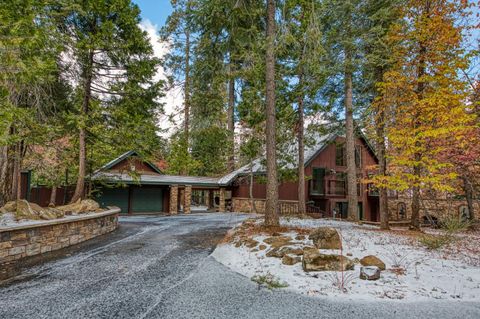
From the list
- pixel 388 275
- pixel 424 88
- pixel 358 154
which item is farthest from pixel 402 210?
pixel 388 275

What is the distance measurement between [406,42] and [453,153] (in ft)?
16.2

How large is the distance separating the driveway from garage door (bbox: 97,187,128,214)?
37.8 feet

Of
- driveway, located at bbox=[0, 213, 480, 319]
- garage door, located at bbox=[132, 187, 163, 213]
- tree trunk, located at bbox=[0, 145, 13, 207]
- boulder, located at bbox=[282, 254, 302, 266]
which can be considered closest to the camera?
driveway, located at bbox=[0, 213, 480, 319]

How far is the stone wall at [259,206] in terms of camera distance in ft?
50.6

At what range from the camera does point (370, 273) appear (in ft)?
13.7

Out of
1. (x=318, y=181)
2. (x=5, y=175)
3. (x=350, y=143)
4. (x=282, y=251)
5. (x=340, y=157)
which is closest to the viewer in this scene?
(x=282, y=251)

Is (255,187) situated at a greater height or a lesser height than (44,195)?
greater

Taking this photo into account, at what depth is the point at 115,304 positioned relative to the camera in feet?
11.7

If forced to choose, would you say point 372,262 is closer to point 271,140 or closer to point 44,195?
point 271,140

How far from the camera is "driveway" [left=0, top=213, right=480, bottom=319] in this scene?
3299 mm

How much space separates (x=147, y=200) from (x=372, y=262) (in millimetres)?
16412

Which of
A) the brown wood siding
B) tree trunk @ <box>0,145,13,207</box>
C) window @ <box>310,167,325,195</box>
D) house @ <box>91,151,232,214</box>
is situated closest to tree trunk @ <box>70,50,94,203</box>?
tree trunk @ <box>0,145,13,207</box>

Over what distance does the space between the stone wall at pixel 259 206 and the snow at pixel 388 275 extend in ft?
29.9

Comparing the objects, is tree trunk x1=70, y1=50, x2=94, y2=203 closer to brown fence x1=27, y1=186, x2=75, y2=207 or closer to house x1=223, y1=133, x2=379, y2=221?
brown fence x1=27, y1=186, x2=75, y2=207
